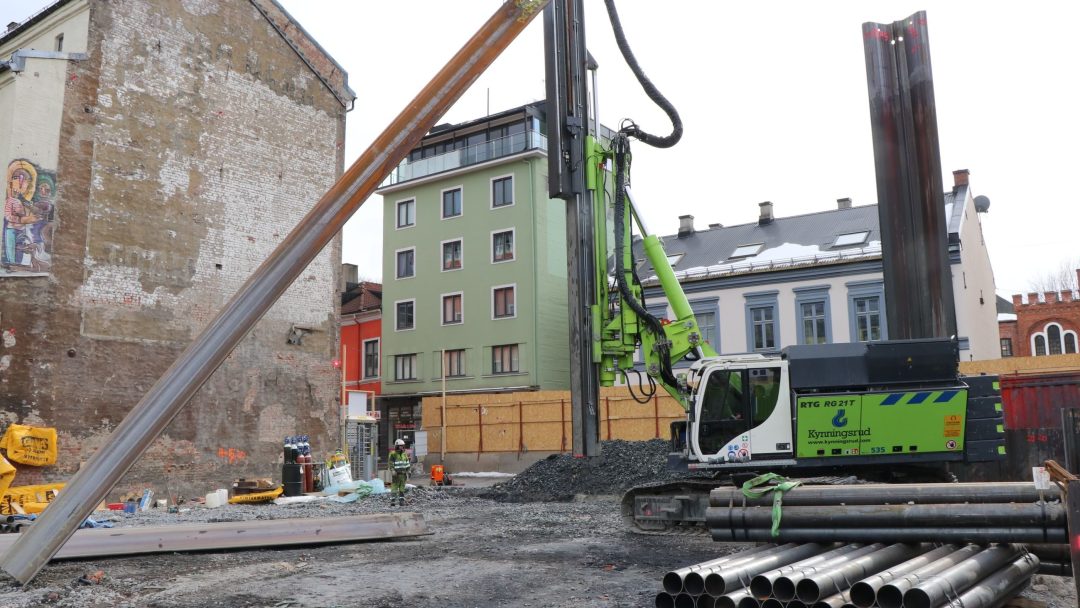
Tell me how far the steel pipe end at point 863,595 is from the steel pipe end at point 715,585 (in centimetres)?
77

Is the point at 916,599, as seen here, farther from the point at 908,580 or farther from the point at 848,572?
the point at 848,572

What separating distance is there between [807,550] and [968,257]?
29616mm

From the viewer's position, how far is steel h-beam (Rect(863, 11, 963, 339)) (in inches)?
602

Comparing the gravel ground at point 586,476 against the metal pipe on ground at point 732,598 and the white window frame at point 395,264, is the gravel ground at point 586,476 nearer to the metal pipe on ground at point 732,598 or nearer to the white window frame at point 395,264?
the metal pipe on ground at point 732,598

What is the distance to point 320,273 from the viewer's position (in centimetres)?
2336

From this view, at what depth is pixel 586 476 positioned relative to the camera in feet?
55.4

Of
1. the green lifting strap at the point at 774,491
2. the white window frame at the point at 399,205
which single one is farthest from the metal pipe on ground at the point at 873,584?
the white window frame at the point at 399,205

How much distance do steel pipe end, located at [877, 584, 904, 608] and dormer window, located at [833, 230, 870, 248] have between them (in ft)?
98.1

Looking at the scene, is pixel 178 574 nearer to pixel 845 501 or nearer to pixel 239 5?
pixel 845 501

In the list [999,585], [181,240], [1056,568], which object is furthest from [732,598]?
[181,240]

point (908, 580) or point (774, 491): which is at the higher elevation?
point (774, 491)

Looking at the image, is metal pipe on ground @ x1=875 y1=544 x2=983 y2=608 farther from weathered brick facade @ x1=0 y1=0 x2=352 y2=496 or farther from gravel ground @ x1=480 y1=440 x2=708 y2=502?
weathered brick facade @ x1=0 y1=0 x2=352 y2=496

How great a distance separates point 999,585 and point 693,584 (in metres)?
2.30

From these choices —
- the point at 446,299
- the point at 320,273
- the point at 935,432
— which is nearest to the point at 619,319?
the point at 935,432
